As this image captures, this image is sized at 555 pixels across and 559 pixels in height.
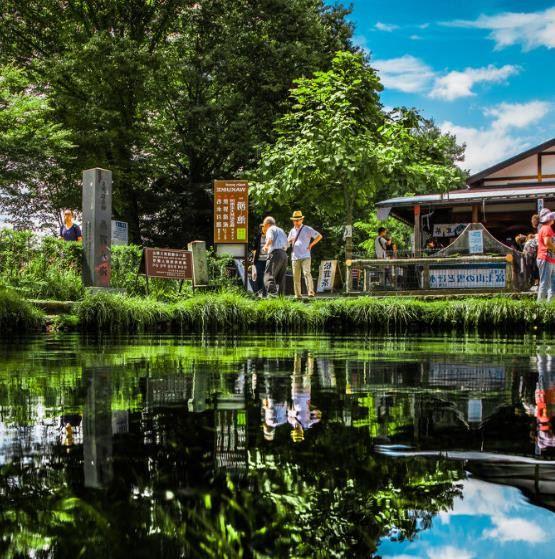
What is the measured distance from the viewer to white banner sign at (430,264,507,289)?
1866cm

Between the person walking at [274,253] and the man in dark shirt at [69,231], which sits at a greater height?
the man in dark shirt at [69,231]

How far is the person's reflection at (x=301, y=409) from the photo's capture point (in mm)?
2711

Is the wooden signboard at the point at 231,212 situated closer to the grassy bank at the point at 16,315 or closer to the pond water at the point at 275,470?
the grassy bank at the point at 16,315

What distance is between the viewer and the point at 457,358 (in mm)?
6621

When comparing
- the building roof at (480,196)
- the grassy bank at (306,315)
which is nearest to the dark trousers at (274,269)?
the grassy bank at (306,315)

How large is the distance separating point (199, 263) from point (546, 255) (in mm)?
8343

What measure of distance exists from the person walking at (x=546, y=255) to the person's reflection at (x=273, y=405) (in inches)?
455

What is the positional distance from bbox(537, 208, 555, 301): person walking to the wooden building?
9861 mm

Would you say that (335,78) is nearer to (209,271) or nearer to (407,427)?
(209,271)

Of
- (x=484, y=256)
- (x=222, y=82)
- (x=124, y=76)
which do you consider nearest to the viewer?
(x=484, y=256)

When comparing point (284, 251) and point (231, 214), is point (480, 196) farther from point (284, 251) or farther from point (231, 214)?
point (284, 251)

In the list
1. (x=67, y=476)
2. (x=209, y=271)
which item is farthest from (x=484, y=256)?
(x=67, y=476)

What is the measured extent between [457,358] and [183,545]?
5.52 metres

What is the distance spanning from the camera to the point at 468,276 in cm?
1889
